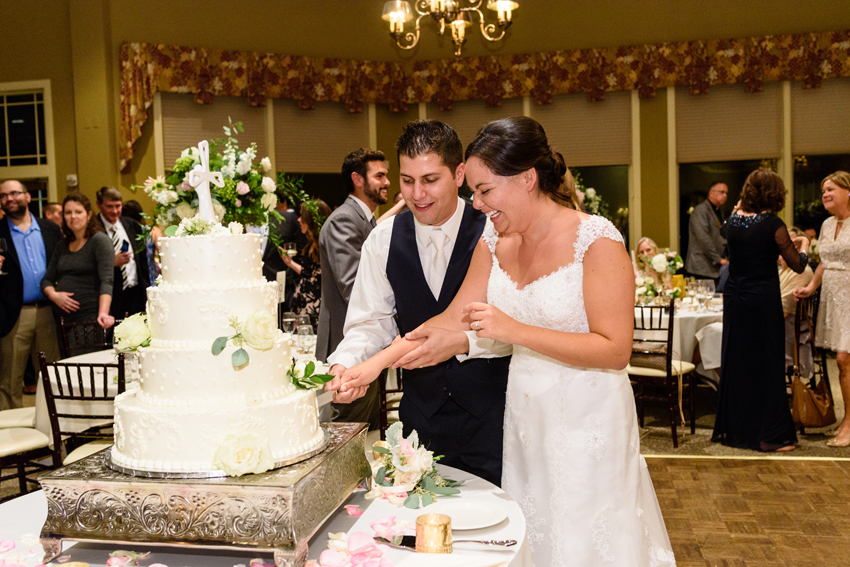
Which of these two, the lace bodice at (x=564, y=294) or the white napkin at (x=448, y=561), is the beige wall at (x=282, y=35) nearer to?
the lace bodice at (x=564, y=294)

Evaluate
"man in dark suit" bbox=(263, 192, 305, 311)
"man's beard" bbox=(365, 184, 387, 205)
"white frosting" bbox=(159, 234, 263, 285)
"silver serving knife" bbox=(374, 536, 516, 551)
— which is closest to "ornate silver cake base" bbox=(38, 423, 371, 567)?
"silver serving knife" bbox=(374, 536, 516, 551)

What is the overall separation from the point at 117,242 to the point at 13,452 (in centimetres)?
283

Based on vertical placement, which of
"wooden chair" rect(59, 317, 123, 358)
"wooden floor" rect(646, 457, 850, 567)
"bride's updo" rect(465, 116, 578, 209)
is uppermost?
"bride's updo" rect(465, 116, 578, 209)

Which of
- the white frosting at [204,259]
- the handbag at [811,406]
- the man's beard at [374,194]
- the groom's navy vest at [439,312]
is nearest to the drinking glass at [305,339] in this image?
the man's beard at [374,194]

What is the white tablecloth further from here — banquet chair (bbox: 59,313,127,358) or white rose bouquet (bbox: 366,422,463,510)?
banquet chair (bbox: 59,313,127,358)

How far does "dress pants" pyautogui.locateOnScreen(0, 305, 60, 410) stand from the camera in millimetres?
5759

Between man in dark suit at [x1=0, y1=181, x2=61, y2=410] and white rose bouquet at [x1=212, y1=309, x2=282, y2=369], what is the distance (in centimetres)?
473

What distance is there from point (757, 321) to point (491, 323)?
3.70m

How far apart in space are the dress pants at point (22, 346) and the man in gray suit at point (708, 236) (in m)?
6.56

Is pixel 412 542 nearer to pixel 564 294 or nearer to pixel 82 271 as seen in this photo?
pixel 564 294

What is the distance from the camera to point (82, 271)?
5.57 m

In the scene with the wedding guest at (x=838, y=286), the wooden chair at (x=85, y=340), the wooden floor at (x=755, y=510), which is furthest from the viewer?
the wedding guest at (x=838, y=286)

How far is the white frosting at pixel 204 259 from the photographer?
1.78m

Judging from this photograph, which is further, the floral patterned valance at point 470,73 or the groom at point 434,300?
the floral patterned valance at point 470,73
